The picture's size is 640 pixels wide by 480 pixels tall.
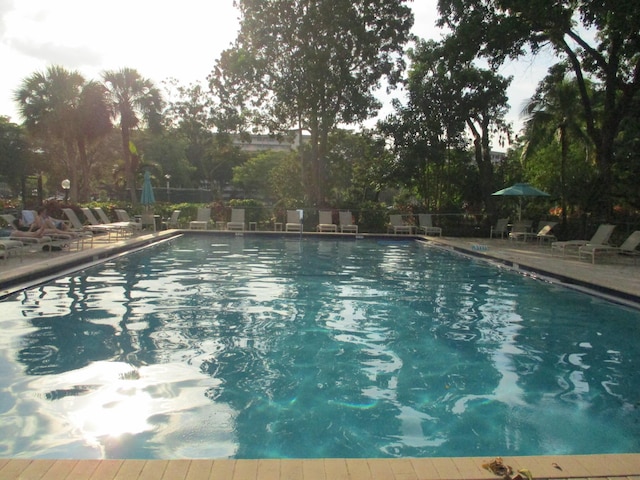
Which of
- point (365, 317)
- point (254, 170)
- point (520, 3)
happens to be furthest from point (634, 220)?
point (254, 170)

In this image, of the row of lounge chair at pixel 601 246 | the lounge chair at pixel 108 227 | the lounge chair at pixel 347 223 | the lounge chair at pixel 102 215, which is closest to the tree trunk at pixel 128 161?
the lounge chair at pixel 102 215

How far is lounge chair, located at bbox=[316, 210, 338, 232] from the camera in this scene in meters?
20.5

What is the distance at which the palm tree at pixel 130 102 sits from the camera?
27.1 metres

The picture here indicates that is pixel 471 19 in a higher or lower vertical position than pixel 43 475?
higher

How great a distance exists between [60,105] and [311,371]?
25.6 meters

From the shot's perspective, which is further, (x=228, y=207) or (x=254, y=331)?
(x=228, y=207)

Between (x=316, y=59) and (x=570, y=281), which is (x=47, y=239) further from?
(x=316, y=59)

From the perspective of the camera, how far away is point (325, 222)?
68.4 feet

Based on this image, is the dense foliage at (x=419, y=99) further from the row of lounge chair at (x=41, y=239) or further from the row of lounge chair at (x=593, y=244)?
the row of lounge chair at (x=41, y=239)

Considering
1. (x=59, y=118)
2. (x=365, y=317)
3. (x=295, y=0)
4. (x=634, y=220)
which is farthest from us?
(x=59, y=118)

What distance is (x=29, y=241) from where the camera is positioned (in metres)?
11.0

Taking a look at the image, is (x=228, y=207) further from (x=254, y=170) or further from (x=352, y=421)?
(x=254, y=170)

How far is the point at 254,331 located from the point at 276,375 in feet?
4.80

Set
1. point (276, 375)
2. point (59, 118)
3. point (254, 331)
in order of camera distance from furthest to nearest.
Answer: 1. point (59, 118)
2. point (254, 331)
3. point (276, 375)
